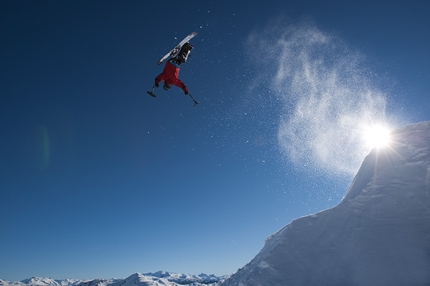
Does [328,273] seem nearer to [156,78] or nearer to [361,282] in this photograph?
[361,282]

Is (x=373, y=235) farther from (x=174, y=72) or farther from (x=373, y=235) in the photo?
(x=174, y=72)

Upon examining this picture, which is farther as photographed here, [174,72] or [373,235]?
[373,235]

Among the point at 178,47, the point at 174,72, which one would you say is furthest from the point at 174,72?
the point at 178,47

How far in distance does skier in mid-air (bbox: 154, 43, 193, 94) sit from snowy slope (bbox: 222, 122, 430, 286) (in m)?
16.1

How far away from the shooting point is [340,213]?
2109 centimetres

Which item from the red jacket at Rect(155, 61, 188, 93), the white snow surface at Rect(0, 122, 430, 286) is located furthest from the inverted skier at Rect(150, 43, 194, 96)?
the white snow surface at Rect(0, 122, 430, 286)

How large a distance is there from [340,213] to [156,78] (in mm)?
19679

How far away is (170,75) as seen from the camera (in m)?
13.1

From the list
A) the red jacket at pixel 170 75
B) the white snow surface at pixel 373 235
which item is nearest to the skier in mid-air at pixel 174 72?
the red jacket at pixel 170 75

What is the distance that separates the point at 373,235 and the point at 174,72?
19.2 meters

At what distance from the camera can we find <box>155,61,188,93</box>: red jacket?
1302 centimetres

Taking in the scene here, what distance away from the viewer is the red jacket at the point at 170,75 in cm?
1302

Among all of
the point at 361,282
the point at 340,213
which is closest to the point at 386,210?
the point at 340,213

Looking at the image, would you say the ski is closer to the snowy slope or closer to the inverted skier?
the inverted skier
